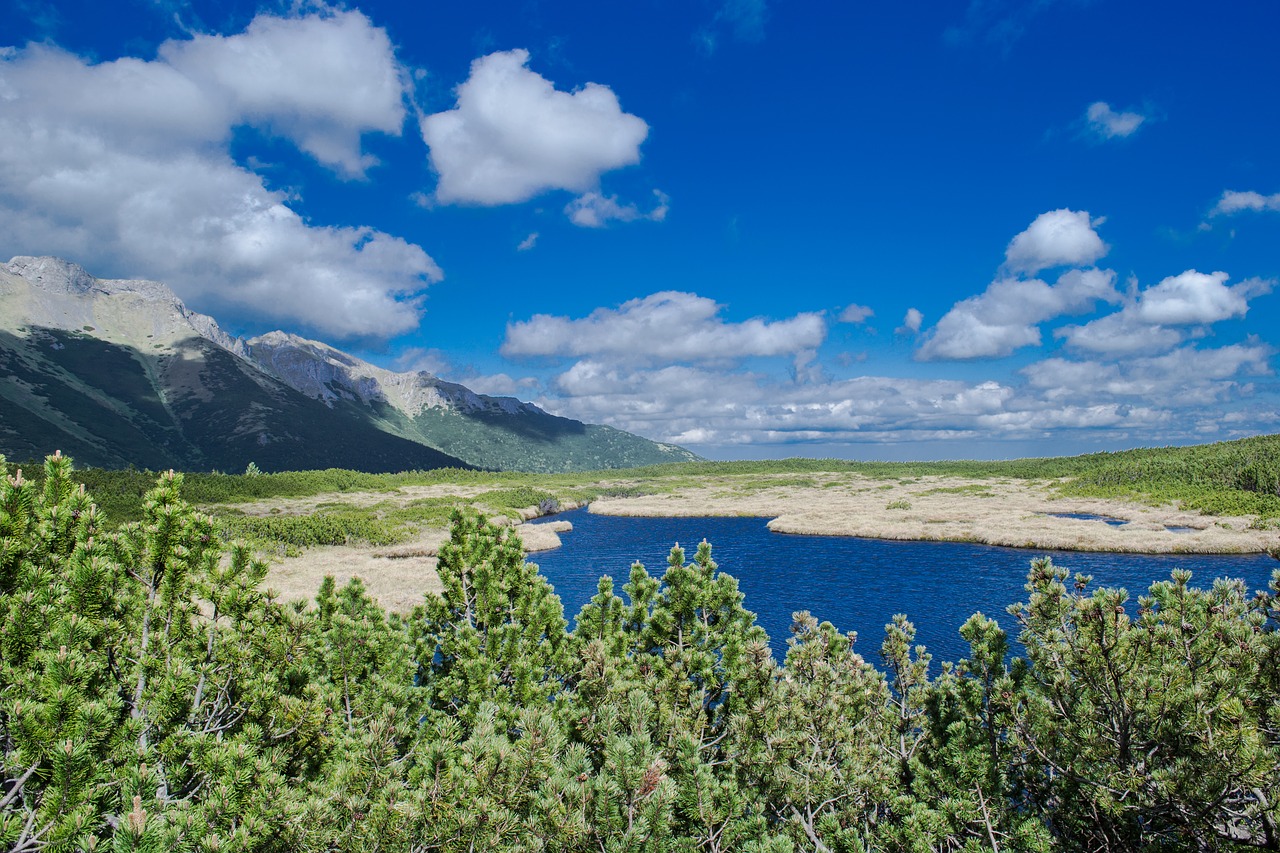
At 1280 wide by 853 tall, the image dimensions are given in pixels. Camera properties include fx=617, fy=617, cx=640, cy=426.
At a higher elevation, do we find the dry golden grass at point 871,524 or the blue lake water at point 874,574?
the dry golden grass at point 871,524

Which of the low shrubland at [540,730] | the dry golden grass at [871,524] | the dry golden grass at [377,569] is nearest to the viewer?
the low shrubland at [540,730]

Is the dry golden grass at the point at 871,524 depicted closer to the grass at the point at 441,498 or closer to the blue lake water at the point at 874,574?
the blue lake water at the point at 874,574

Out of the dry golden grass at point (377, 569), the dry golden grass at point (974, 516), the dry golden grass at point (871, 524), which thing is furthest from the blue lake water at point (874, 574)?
the dry golden grass at point (377, 569)

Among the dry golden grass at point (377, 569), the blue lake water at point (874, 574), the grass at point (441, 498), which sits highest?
the grass at point (441, 498)

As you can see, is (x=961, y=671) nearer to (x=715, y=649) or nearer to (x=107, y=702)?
(x=715, y=649)

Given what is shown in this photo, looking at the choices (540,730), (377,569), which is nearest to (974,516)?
(377,569)

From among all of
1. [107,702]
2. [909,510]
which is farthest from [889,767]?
[909,510]

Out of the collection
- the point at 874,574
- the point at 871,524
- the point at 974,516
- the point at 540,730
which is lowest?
the point at 874,574

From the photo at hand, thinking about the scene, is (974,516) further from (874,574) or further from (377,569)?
(377,569)

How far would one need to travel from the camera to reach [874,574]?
62.8 metres

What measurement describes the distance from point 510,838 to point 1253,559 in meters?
83.8

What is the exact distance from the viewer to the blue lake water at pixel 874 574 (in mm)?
46125

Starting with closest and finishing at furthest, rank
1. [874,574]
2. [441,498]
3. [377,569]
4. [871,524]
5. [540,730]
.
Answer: [540,730], [377,569], [874,574], [871,524], [441,498]

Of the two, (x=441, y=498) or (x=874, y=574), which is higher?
(x=441, y=498)
